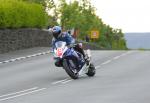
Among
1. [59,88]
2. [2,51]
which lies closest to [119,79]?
[59,88]

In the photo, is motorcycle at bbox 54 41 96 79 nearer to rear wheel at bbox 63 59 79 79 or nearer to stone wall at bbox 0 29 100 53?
rear wheel at bbox 63 59 79 79

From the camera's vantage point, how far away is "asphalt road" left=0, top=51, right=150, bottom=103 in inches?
568

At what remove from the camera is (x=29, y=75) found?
852 inches

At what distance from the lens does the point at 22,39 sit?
3659cm

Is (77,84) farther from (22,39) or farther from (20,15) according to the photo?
(20,15)

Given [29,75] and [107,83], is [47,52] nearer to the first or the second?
[29,75]

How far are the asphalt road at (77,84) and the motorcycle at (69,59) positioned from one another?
27cm

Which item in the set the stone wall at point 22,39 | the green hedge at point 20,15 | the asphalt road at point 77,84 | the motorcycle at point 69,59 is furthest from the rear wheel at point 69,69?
the green hedge at point 20,15

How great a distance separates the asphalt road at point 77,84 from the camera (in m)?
14.4

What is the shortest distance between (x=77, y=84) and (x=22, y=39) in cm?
1913

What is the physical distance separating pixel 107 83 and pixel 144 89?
209cm

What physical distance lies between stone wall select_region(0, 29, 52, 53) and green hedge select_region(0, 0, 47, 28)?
419 mm

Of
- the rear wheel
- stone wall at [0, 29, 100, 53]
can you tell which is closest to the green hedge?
stone wall at [0, 29, 100, 53]

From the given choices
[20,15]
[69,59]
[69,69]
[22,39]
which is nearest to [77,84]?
[69,69]
